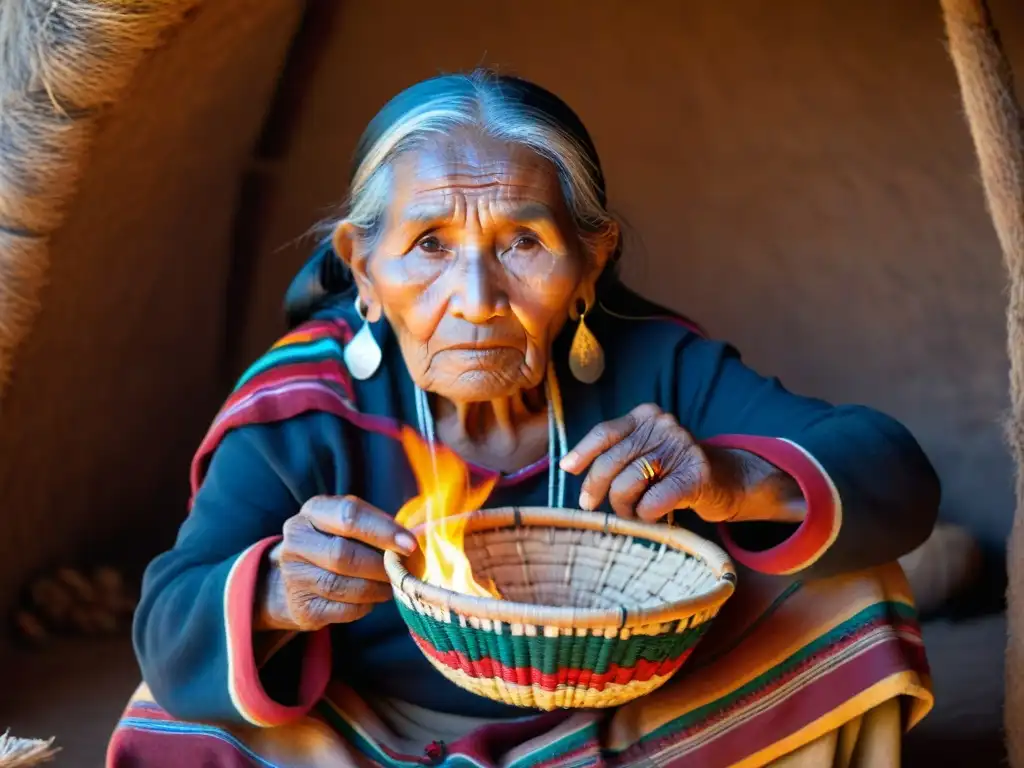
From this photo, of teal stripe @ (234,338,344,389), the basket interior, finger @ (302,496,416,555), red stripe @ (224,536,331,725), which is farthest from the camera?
teal stripe @ (234,338,344,389)

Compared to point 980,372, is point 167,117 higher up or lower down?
higher up

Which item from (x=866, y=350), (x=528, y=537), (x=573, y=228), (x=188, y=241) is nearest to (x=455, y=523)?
(x=528, y=537)

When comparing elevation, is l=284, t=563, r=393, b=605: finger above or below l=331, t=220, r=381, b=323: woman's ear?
below

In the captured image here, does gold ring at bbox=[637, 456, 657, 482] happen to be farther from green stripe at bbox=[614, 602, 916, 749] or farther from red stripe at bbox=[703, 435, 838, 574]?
green stripe at bbox=[614, 602, 916, 749]

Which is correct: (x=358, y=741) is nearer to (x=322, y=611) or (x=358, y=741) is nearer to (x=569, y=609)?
(x=322, y=611)

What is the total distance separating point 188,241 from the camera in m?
3.13

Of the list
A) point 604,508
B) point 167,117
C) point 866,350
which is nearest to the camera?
point 604,508

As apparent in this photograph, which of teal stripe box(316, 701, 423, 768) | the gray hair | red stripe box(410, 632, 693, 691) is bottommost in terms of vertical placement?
teal stripe box(316, 701, 423, 768)

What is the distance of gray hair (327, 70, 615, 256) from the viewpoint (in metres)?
1.86

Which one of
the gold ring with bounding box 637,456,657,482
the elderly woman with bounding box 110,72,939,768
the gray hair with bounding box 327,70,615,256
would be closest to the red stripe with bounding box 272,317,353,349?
the elderly woman with bounding box 110,72,939,768

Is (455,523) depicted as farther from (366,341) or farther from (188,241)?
(188,241)

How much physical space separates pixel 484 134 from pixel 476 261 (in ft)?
0.70

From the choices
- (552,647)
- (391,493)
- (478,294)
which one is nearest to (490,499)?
(391,493)

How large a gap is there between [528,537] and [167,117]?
1.35 meters
